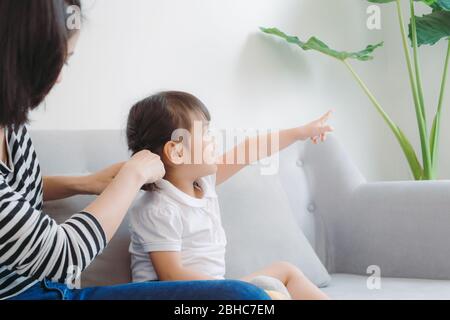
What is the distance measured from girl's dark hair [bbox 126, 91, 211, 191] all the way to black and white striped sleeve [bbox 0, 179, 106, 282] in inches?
15.5

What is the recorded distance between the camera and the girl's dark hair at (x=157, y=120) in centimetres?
126

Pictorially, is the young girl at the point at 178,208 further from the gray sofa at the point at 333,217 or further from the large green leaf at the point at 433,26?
the large green leaf at the point at 433,26

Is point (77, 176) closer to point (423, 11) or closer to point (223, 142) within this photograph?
point (223, 142)

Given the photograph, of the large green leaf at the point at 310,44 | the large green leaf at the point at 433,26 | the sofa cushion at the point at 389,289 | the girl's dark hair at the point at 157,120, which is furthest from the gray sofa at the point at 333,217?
the large green leaf at the point at 433,26

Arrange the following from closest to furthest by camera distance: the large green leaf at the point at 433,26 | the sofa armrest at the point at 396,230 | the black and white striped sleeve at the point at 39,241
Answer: the black and white striped sleeve at the point at 39,241 → the sofa armrest at the point at 396,230 → the large green leaf at the point at 433,26

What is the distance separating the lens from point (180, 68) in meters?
1.86

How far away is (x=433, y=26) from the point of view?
2.33 m

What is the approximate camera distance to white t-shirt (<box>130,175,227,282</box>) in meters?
1.18

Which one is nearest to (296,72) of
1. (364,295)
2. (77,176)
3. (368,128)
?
(368,128)

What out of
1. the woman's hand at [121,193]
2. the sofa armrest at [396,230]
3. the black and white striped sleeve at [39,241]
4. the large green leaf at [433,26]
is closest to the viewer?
the black and white striped sleeve at [39,241]

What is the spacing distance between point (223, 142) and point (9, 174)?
2.40 ft

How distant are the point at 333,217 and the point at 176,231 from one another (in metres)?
0.67

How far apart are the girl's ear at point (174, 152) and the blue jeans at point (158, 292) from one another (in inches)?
14.7

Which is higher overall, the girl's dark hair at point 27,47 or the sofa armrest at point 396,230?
the girl's dark hair at point 27,47
